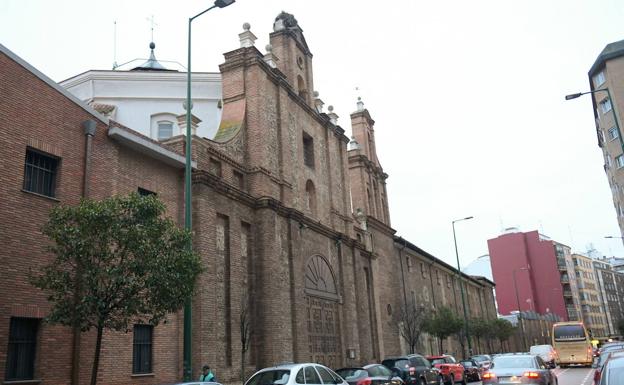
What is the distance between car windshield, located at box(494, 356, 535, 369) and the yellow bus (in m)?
25.8

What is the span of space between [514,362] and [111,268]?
11.3 m

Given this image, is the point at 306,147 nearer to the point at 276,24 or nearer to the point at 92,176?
the point at 276,24

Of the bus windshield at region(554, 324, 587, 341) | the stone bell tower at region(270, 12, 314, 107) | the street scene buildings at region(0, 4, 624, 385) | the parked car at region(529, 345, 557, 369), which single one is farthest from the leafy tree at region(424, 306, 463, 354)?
the stone bell tower at region(270, 12, 314, 107)

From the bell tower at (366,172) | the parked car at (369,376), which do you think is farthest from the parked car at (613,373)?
the bell tower at (366,172)

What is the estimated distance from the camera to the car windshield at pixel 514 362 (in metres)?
15.9

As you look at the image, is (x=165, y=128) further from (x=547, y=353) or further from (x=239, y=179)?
(x=547, y=353)

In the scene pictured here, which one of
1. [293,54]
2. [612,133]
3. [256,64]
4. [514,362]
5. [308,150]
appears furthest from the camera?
[612,133]

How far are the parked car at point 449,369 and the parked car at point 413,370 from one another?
3.05m

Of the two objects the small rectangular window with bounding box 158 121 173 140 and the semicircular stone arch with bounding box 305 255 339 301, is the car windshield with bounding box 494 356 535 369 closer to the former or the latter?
the semicircular stone arch with bounding box 305 255 339 301

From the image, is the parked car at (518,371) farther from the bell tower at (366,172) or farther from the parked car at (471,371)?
the bell tower at (366,172)

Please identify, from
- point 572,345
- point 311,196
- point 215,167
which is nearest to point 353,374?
point 215,167

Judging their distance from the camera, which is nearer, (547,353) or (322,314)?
(322,314)

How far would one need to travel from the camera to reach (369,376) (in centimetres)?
1739

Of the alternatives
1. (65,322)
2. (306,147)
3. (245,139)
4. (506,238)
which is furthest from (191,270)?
(506,238)
